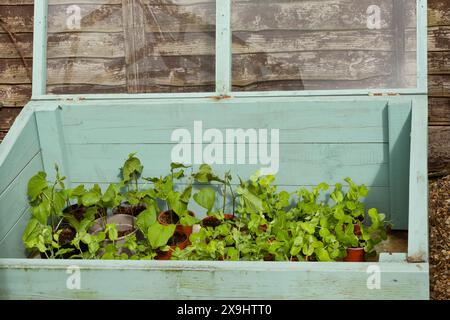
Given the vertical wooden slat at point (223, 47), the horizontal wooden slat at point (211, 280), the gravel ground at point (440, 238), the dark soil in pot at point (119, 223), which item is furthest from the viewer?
the gravel ground at point (440, 238)

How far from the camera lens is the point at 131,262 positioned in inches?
60.5

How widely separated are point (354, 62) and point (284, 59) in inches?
11.4

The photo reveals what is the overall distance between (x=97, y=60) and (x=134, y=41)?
0.62 ft

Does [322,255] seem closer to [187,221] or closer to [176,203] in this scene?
[187,221]

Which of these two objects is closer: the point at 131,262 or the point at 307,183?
the point at 131,262

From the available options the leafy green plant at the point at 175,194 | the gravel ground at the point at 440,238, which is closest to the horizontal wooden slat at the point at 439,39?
the gravel ground at the point at 440,238

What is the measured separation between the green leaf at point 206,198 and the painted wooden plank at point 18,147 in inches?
27.3

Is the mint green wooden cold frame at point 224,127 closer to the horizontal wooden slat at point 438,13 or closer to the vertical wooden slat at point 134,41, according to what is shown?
the vertical wooden slat at point 134,41

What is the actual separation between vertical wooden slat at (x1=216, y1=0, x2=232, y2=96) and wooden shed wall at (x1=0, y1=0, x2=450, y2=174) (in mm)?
442

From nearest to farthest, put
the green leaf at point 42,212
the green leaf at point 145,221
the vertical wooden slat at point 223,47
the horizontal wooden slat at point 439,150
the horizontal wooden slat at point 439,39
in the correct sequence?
the green leaf at point 145,221 → the green leaf at point 42,212 → the vertical wooden slat at point 223,47 → the horizontal wooden slat at point 439,39 → the horizontal wooden slat at point 439,150

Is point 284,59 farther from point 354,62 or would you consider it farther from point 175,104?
point 175,104

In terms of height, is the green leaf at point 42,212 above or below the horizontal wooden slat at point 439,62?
below

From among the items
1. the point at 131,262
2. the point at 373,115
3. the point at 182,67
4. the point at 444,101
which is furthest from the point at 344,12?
the point at 131,262

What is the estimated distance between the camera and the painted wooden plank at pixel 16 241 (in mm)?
2066
